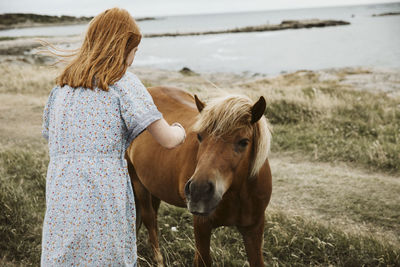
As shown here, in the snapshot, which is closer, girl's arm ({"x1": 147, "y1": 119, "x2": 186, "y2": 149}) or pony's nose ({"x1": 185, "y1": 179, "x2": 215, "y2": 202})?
girl's arm ({"x1": 147, "y1": 119, "x2": 186, "y2": 149})

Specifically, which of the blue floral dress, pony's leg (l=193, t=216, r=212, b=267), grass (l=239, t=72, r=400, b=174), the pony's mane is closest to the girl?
the blue floral dress

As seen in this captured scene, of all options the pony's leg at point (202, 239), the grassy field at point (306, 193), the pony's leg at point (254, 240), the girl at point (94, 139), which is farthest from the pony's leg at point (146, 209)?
the girl at point (94, 139)

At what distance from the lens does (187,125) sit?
3.21 meters

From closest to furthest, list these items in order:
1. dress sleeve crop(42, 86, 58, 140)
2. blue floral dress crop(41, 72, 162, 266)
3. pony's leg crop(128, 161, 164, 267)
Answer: blue floral dress crop(41, 72, 162, 266) → dress sleeve crop(42, 86, 58, 140) → pony's leg crop(128, 161, 164, 267)

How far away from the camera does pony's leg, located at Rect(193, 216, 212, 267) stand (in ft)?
8.92

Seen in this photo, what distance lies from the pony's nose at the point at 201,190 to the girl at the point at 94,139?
0.30 metres

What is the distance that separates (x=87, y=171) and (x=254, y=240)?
150 cm

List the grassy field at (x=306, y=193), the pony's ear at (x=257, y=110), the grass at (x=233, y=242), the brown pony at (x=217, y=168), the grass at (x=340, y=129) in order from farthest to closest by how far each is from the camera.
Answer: the grass at (x=340, y=129)
the grassy field at (x=306, y=193)
the grass at (x=233, y=242)
the pony's ear at (x=257, y=110)
the brown pony at (x=217, y=168)

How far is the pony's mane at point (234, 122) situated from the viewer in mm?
2268

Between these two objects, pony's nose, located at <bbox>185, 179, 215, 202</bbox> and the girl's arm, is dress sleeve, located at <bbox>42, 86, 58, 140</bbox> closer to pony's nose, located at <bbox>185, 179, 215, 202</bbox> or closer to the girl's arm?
the girl's arm

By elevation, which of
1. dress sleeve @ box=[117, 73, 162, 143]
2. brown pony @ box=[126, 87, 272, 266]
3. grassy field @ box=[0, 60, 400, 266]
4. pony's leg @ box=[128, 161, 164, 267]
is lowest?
grassy field @ box=[0, 60, 400, 266]

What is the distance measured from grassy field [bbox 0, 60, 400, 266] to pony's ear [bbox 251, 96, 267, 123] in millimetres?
1641

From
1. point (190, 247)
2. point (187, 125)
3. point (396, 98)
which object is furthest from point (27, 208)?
point (396, 98)

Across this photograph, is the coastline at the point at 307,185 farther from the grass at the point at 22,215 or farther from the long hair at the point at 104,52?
the long hair at the point at 104,52
